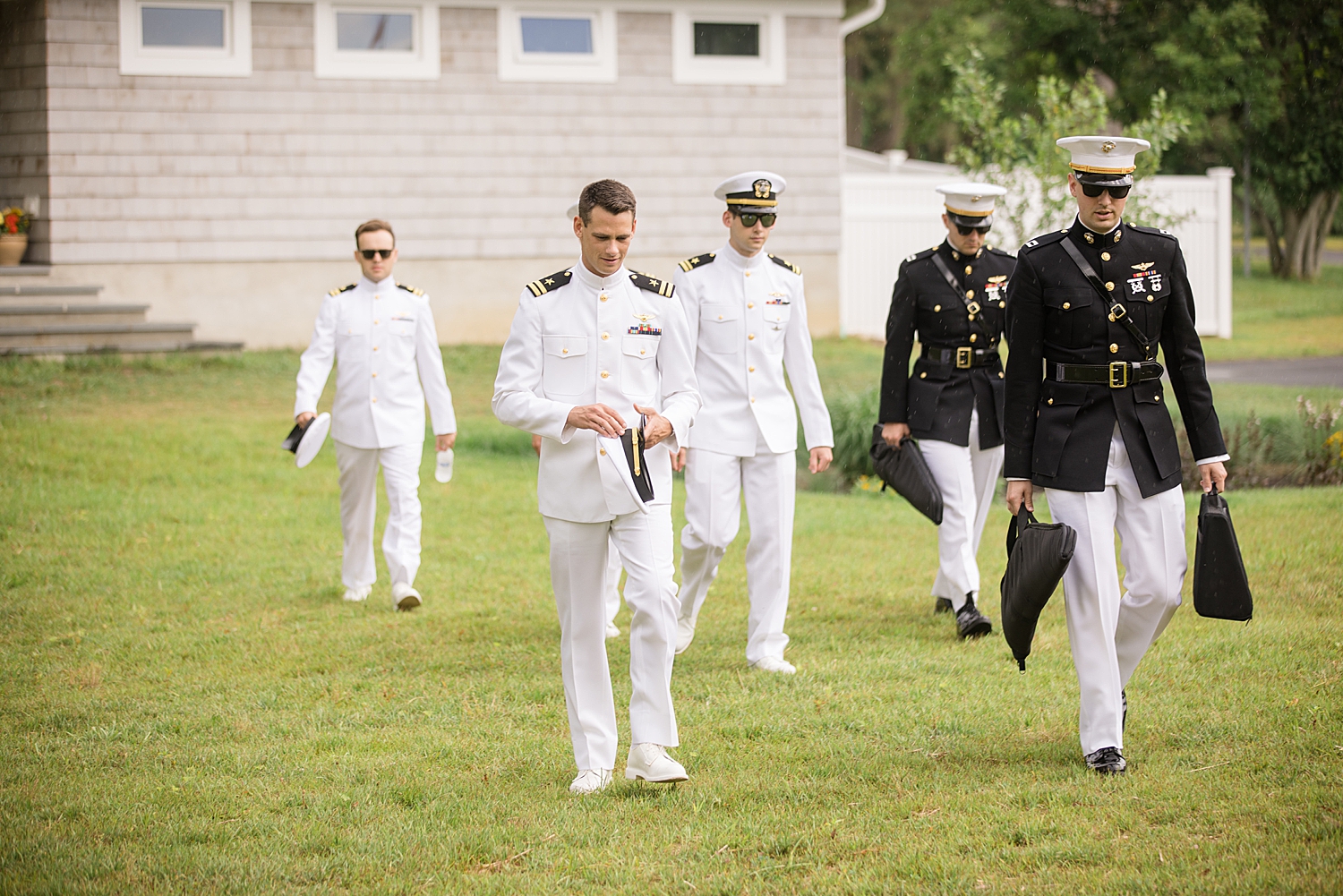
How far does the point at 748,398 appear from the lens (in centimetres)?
712

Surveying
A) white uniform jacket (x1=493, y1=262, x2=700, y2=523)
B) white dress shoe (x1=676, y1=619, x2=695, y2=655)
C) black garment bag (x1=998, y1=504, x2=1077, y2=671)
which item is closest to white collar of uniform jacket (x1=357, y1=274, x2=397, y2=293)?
white dress shoe (x1=676, y1=619, x2=695, y2=655)

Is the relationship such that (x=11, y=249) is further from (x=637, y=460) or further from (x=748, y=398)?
(x=637, y=460)

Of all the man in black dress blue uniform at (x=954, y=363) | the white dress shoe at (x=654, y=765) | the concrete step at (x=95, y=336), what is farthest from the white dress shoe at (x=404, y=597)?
the concrete step at (x=95, y=336)

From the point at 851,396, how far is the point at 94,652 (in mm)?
7974

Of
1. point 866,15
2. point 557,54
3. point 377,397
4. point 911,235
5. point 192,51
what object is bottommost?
point 377,397

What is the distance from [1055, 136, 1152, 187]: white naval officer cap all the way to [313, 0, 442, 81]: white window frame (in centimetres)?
1563

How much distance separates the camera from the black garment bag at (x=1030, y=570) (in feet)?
16.6

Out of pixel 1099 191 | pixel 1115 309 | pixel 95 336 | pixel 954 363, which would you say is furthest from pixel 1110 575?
pixel 95 336

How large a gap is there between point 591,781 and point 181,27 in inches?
648

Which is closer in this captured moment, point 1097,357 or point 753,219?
point 1097,357

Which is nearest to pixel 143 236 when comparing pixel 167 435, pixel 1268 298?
pixel 167 435

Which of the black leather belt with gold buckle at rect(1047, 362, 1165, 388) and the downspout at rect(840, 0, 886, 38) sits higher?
the downspout at rect(840, 0, 886, 38)

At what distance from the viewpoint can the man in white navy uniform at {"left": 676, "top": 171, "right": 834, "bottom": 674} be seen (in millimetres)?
7074

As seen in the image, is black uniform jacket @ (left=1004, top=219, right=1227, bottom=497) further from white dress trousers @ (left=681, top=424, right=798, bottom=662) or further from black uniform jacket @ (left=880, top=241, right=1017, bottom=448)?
black uniform jacket @ (left=880, top=241, right=1017, bottom=448)
